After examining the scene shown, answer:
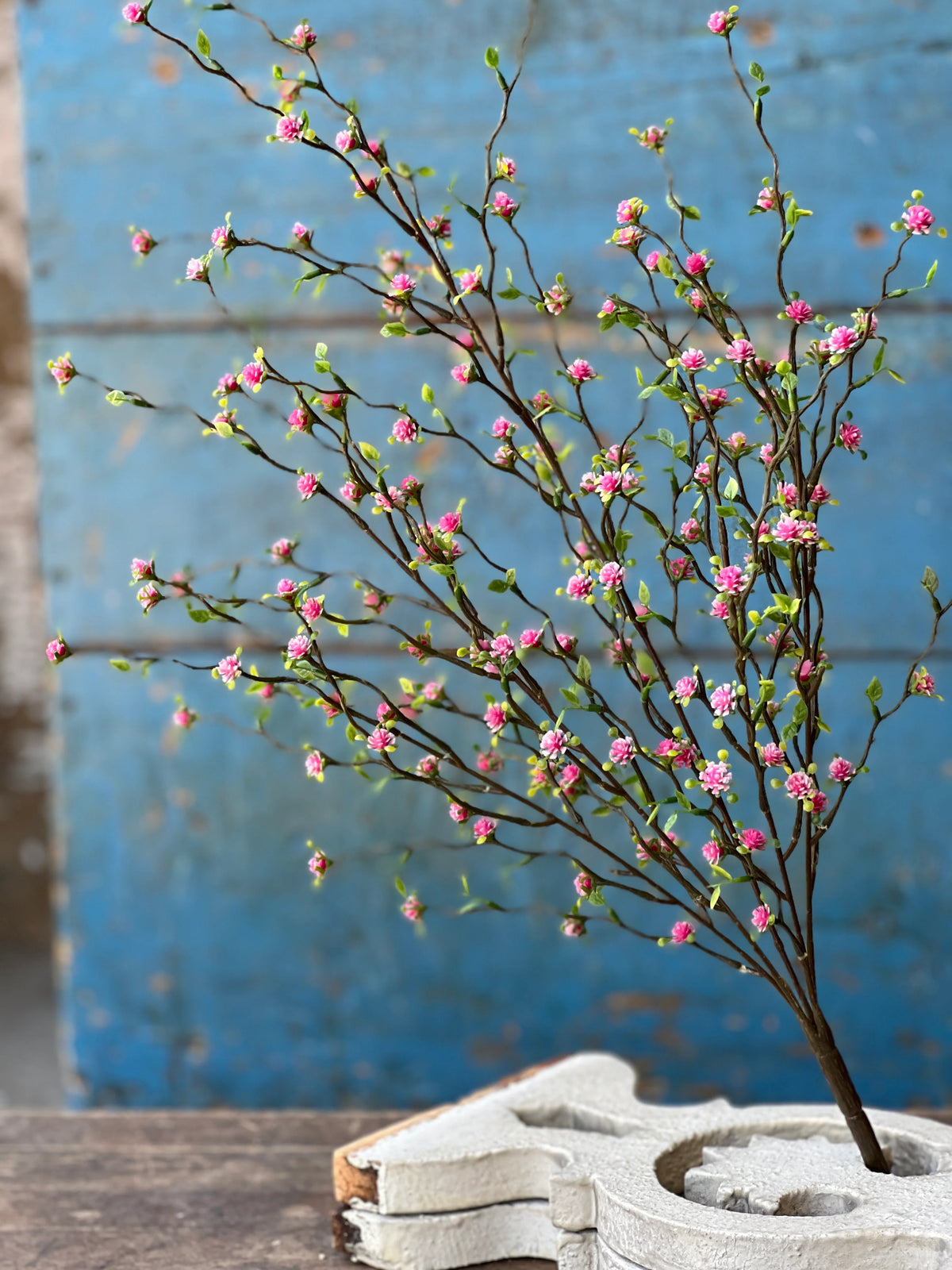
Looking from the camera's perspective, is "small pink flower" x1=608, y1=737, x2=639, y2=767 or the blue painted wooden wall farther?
the blue painted wooden wall

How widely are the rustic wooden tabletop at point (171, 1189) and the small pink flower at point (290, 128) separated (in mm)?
737

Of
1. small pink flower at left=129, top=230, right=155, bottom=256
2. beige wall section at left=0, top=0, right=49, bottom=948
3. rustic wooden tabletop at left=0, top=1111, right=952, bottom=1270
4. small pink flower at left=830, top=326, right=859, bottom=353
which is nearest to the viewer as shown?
small pink flower at left=830, top=326, right=859, bottom=353

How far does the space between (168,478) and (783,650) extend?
1.06 metres

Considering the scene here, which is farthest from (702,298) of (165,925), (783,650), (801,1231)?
(165,925)

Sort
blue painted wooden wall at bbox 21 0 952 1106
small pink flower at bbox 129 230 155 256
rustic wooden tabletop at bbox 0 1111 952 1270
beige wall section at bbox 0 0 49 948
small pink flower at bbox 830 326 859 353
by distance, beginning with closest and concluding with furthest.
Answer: small pink flower at bbox 830 326 859 353 < small pink flower at bbox 129 230 155 256 < rustic wooden tabletop at bbox 0 1111 952 1270 < blue painted wooden wall at bbox 21 0 952 1106 < beige wall section at bbox 0 0 49 948

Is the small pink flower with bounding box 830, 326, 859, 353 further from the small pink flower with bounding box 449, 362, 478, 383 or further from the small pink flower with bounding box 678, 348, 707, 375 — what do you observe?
the small pink flower with bounding box 449, 362, 478, 383

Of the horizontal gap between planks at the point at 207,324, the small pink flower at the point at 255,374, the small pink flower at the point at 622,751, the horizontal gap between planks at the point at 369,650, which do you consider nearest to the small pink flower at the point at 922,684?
the small pink flower at the point at 622,751

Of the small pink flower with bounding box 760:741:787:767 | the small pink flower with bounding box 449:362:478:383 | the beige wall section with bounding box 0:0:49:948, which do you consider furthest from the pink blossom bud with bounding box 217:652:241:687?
the beige wall section with bounding box 0:0:49:948

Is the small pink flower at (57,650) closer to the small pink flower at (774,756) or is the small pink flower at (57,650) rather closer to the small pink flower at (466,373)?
the small pink flower at (466,373)

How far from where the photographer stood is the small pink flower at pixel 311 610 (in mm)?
719

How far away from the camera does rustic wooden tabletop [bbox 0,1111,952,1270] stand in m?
0.90

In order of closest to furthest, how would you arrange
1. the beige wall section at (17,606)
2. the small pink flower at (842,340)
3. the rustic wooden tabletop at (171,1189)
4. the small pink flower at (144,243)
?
1. the small pink flower at (842,340)
2. the small pink flower at (144,243)
3. the rustic wooden tabletop at (171,1189)
4. the beige wall section at (17,606)

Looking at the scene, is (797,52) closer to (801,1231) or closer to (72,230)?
(72,230)

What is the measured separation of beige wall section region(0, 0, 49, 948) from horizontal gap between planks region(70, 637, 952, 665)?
57.0 inches
